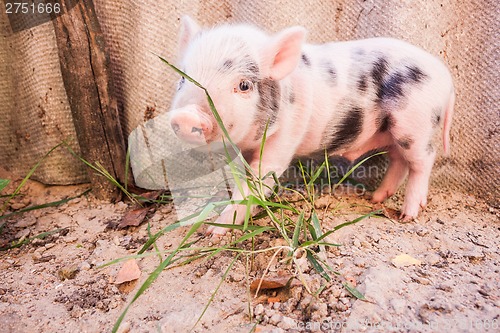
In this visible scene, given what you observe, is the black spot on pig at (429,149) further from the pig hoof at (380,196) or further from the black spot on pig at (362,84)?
the black spot on pig at (362,84)

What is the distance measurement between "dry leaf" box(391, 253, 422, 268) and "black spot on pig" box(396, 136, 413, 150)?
1.85 feet

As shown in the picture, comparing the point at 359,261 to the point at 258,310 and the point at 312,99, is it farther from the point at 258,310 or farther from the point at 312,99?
the point at 312,99

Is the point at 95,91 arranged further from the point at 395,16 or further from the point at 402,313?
the point at 402,313

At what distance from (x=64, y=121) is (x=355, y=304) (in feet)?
5.71

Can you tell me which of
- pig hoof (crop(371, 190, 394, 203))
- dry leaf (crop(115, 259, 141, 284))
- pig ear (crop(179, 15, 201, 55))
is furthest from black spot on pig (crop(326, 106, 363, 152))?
dry leaf (crop(115, 259, 141, 284))

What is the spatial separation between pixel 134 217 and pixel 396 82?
1.30 metres

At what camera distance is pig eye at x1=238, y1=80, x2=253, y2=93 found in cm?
158

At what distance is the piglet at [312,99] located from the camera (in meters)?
1.56

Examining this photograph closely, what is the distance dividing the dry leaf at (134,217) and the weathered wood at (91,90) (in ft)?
0.71

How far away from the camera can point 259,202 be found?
1.45 metres

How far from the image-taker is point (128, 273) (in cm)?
158

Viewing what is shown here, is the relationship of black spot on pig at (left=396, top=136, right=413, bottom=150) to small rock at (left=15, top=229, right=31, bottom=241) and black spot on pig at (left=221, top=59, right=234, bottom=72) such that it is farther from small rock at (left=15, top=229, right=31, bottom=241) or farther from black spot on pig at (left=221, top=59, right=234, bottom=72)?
small rock at (left=15, top=229, right=31, bottom=241)

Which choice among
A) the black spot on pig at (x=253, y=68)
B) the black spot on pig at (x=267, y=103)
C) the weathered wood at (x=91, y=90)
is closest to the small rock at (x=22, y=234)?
the weathered wood at (x=91, y=90)

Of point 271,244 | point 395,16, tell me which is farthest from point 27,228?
point 395,16
